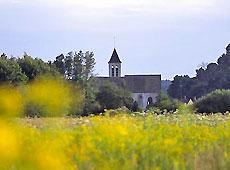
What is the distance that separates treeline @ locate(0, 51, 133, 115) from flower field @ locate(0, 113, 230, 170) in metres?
28.8

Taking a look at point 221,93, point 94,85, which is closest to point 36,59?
point 221,93

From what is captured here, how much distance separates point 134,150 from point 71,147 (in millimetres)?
557

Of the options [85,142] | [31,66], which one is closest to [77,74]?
[31,66]

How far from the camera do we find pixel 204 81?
267 feet

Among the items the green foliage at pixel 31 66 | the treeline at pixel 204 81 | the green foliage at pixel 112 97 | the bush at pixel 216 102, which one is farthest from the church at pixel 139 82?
the bush at pixel 216 102

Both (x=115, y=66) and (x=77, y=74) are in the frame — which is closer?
(x=77, y=74)

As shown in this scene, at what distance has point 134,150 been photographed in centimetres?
649

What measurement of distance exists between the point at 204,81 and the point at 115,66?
20.6m

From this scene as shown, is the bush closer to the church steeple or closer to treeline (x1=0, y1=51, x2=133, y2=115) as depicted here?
treeline (x1=0, y1=51, x2=133, y2=115)

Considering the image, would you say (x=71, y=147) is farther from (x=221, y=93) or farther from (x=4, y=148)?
(x=221, y=93)

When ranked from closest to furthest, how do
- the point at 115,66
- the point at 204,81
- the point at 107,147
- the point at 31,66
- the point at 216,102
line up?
the point at 107,147 < the point at 216,102 < the point at 31,66 < the point at 204,81 < the point at 115,66

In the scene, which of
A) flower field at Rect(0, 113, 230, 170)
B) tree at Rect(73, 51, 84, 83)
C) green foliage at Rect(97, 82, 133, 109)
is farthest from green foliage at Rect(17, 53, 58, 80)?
flower field at Rect(0, 113, 230, 170)

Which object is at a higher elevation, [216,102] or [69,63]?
[69,63]

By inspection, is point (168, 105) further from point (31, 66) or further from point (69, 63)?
point (69, 63)
